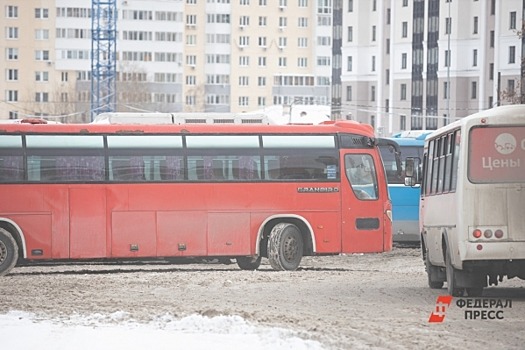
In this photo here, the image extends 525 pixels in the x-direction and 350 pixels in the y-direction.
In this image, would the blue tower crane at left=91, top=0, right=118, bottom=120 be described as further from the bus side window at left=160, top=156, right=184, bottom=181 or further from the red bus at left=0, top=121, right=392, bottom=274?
the bus side window at left=160, top=156, right=184, bottom=181

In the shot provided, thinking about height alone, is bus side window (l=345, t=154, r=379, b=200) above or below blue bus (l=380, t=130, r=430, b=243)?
above

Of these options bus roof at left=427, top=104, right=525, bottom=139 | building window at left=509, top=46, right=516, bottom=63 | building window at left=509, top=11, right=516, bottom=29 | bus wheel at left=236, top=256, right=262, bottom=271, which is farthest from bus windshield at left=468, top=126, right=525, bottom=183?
building window at left=509, top=46, right=516, bottom=63

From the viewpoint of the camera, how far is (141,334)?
15.0 metres

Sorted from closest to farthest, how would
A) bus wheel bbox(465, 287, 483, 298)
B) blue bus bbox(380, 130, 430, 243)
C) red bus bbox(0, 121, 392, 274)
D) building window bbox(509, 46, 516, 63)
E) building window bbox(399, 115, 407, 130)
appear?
1. bus wheel bbox(465, 287, 483, 298)
2. red bus bbox(0, 121, 392, 274)
3. blue bus bbox(380, 130, 430, 243)
4. building window bbox(509, 46, 516, 63)
5. building window bbox(399, 115, 407, 130)

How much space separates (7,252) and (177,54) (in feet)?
438

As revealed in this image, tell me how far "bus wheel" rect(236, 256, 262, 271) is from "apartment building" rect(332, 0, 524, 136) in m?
66.3

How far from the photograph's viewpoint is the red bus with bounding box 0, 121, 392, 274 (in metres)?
28.6

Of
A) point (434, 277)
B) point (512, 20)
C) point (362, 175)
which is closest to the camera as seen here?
point (434, 277)

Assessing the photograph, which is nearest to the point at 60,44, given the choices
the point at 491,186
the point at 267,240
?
the point at 267,240

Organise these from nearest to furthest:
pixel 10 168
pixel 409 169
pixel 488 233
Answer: pixel 488 233 < pixel 409 169 < pixel 10 168

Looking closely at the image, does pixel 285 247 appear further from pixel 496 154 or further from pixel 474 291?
pixel 496 154

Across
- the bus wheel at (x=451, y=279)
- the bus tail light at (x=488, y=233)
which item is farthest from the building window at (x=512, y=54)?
the bus tail light at (x=488, y=233)

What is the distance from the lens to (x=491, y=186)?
18938 mm

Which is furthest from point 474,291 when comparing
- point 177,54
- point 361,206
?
point 177,54
